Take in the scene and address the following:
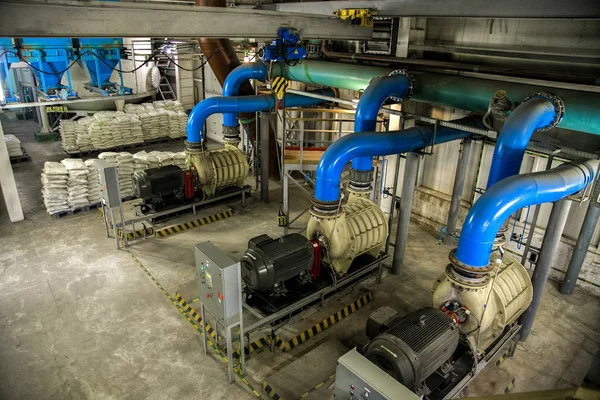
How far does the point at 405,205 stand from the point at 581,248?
3.41 metres

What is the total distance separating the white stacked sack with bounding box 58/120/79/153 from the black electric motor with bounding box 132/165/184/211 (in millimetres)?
5881

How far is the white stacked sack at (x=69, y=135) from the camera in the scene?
47.2ft

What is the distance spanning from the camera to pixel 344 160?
6.57 meters

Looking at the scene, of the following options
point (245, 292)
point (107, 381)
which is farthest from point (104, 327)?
point (245, 292)

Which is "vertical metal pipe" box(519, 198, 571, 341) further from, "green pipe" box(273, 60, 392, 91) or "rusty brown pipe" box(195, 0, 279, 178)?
"rusty brown pipe" box(195, 0, 279, 178)

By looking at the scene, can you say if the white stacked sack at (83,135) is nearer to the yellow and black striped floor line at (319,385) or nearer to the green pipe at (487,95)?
the green pipe at (487,95)

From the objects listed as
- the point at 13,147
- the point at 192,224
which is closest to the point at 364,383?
the point at 192,224

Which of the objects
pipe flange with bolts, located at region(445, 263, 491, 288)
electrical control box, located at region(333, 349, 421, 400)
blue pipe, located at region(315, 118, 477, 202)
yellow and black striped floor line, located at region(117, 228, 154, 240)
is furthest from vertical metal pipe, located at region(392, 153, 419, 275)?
yellow and black striped floor line, located at region(117, 228, 154, 240)

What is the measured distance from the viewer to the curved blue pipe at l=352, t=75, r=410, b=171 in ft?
22.8

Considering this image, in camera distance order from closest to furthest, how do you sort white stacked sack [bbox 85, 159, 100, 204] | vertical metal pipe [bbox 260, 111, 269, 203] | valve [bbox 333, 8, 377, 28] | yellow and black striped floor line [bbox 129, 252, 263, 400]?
yellow and black striped floor line [bbox 129, 252, 263, 400] < valve [bbox 333, 8, 377, 28] < white stacked sack [bbox 85, 159, 100, 204] < vertical metal pipe [bbox 260, 111, 269, 203]

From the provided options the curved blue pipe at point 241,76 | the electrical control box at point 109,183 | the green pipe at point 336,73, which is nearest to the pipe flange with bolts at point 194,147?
the curved blue pipe at point 241,76

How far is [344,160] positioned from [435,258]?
431 centimetres

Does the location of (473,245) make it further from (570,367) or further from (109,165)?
(109,165)

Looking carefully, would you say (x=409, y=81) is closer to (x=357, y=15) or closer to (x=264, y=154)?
(x=357, y=15)
